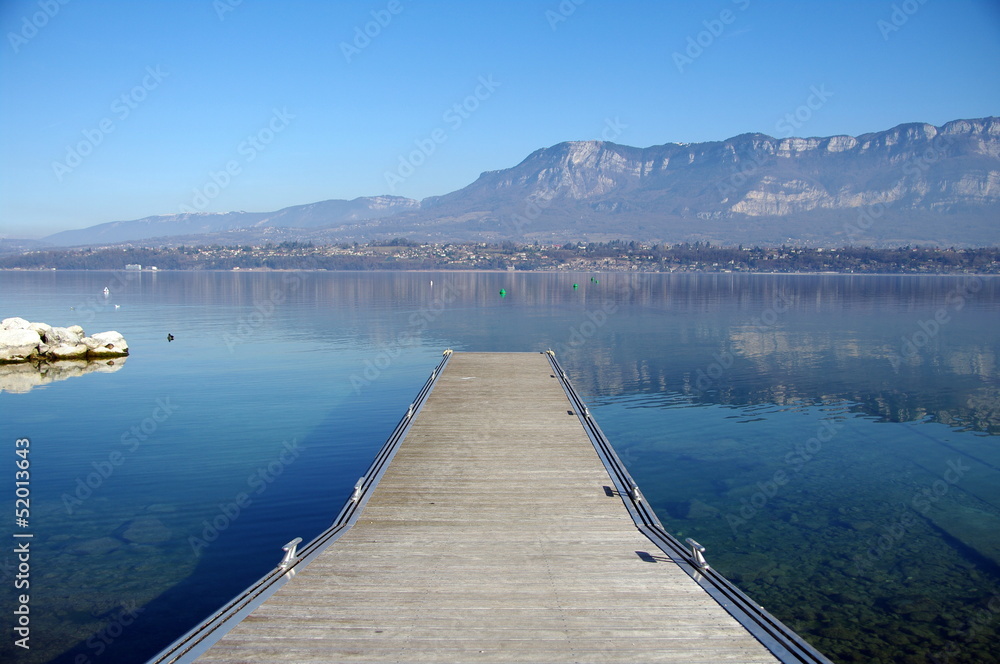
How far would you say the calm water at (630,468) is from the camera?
1193 centimetres

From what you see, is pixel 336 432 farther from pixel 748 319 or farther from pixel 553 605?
pixel 748 319

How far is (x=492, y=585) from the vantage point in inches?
350

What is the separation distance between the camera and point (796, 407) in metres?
27.5

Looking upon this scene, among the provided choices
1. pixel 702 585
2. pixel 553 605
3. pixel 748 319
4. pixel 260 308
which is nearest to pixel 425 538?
pixel 553 605

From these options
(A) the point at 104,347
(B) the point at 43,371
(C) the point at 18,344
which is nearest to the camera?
(B) the point at 43,371

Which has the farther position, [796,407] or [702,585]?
[796,407]

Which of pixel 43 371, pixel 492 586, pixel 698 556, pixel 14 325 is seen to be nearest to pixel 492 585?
pixel 492 586

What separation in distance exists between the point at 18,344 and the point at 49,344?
161 centimetres

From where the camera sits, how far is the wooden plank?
7.38m

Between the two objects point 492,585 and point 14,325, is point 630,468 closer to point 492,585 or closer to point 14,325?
point 492,585

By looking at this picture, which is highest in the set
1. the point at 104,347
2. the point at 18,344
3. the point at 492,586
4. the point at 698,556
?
the point at 698,556

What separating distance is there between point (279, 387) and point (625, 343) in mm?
23703

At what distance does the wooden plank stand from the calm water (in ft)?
10.8

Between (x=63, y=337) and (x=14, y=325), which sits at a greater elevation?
(x=14, y=325)
